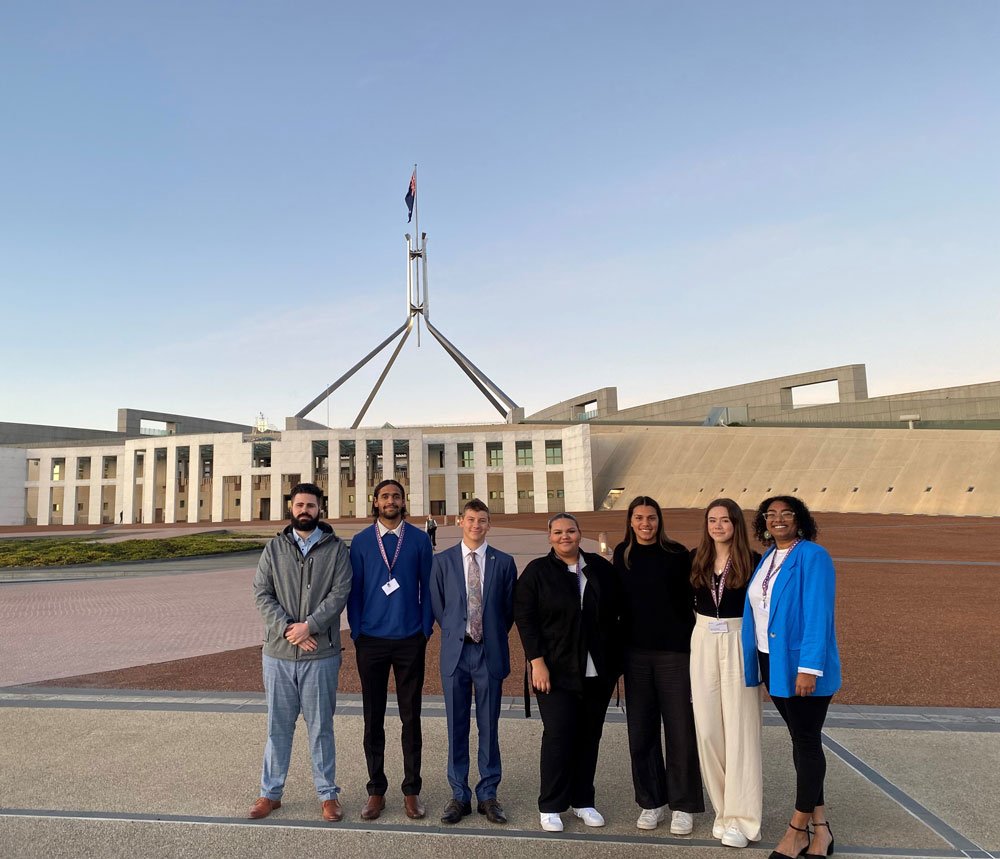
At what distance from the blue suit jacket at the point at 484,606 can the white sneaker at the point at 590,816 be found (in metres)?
0.84

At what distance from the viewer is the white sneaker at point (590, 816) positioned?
12.2 feet

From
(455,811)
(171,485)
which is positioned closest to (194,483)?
(171,485)

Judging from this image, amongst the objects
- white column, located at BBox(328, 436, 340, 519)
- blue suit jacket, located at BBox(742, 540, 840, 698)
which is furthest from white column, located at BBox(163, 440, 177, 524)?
blue suit jacket, located at BBox(742, 540, 840, 698)

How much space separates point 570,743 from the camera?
153 inches

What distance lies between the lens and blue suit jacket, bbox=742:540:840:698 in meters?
3.48

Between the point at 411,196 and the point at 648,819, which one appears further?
the point at 411,196

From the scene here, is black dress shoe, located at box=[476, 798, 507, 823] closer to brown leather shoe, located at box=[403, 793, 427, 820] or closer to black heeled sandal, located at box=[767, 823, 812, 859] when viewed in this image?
brown leather shoe, located at box=[403, 793, 427, 820]

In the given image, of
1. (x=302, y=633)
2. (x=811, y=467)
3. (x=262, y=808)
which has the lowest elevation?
(x=262, y=808)

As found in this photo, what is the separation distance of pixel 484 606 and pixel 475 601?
67 millimetres

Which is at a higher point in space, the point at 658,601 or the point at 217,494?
the point at 217,494

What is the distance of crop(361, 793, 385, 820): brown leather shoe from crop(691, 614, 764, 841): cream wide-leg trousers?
5.99 feet

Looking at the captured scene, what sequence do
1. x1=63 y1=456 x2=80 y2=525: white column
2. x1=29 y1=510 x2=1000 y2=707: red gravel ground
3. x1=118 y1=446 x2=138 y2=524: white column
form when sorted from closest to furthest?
x1=29 y1=510 x2=1000 y2=707: red gravel ground
x1=118 y1=446 x2=138 y2=524: white column
x1=63 y1=456 x2=80 y2=525: white column

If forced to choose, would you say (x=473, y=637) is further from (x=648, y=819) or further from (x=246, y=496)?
(x=246, y=496)

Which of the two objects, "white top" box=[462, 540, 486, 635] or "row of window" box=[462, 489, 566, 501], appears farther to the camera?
"row of window" box=[462, 489, 566, 501]
